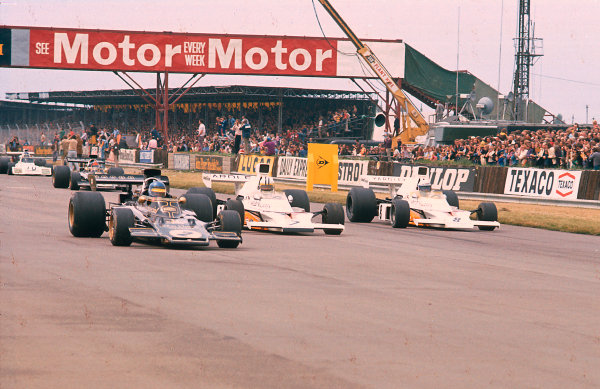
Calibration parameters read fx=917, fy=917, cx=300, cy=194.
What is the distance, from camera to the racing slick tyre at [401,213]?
21.0 metres

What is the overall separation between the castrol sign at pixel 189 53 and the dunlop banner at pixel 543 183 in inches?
911

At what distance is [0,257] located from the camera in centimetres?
1280

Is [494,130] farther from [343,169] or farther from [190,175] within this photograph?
[190,175]

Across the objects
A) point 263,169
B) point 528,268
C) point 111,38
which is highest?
point 111,38

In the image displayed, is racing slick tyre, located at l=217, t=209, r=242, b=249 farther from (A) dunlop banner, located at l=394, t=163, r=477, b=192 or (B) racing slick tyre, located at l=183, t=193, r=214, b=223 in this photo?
(A) dunlop banner, located at l=394, t=163, r=477, b=192

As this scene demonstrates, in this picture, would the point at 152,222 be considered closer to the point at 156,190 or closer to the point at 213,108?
the point at 156,190

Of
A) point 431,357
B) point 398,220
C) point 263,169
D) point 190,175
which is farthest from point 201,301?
point 190,175

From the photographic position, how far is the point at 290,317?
8.87 meters

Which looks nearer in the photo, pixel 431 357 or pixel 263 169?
pixel 431 357

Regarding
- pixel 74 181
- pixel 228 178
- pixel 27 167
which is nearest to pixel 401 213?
pixel 228 178

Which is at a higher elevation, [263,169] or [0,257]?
[263,169]

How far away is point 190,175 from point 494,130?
15231mm

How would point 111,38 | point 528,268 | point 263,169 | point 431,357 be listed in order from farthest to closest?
point 111,38
point 263,169
point 528,268
point 431,357

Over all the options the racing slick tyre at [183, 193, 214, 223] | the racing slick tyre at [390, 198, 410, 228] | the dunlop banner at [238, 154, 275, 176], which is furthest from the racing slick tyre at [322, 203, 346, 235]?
the dunlop banner at [238, 154, 275, 176]
